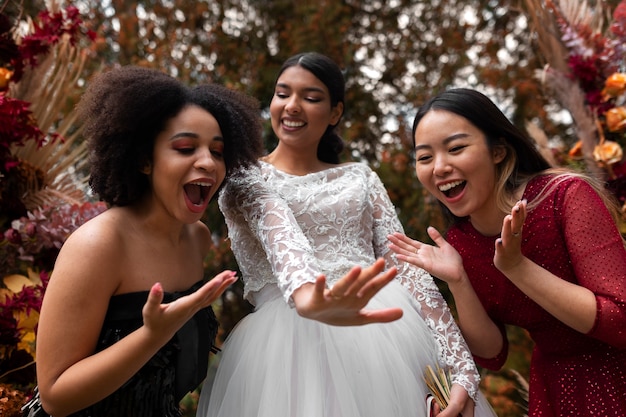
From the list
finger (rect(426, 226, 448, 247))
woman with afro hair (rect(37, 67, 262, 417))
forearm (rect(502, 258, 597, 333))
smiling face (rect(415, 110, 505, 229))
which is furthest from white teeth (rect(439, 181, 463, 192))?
woman with afro hair (rect(37, 67, 262, 417))

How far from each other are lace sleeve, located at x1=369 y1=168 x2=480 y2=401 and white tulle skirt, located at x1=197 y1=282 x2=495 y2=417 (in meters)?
0.07

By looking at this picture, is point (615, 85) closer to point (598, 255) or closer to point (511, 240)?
point (598, 255)

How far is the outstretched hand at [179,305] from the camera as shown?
62.9 inches

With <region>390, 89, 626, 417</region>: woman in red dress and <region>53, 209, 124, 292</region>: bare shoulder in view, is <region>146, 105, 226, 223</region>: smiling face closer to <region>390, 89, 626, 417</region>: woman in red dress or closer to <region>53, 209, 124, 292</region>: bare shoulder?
<region>53, 209, 124, 292</region>: bare shoulder

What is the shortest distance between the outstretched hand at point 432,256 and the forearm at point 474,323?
48 millimetres

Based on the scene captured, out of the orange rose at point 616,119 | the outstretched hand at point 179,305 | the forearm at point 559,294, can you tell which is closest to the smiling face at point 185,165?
the outstretched hand at point 179,305

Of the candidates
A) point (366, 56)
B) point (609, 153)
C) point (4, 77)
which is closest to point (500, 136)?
point (609, 153)

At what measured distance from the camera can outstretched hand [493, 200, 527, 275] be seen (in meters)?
1.82

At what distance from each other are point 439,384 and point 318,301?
65 centimetres

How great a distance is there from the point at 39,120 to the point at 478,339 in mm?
2053

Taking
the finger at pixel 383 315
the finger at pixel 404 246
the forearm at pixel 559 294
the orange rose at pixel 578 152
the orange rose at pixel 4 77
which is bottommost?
the forearm at pixel 559 294

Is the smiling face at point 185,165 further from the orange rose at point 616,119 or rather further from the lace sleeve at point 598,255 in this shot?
the orange rose at point 616,119

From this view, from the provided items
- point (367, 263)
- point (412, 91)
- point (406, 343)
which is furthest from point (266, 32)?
point (406, 343)

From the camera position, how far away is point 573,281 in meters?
2.15
